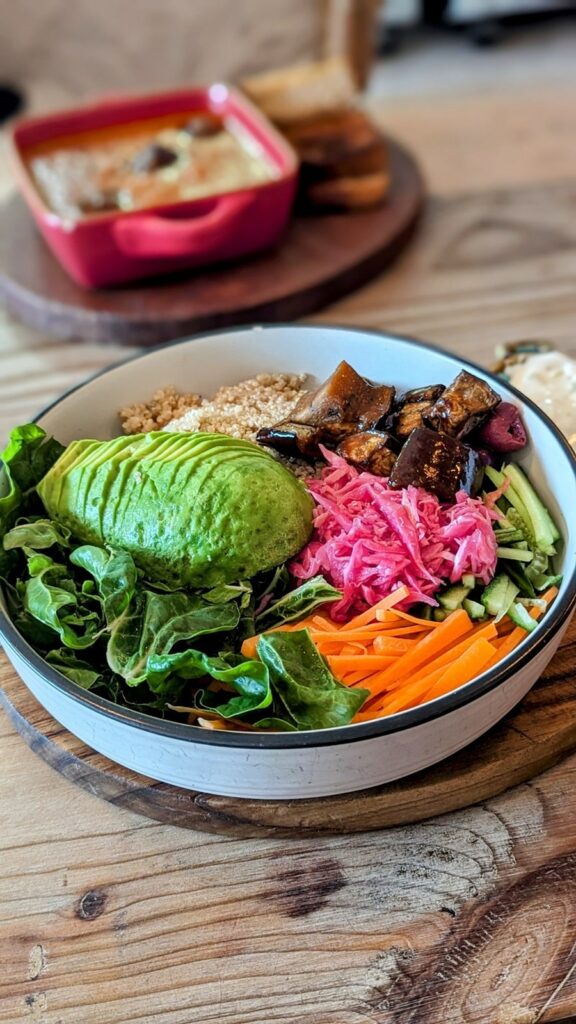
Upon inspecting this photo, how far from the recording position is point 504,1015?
87 centimetres

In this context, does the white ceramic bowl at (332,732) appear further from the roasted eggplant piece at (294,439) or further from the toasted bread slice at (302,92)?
the toasted bread slice at (302,92)

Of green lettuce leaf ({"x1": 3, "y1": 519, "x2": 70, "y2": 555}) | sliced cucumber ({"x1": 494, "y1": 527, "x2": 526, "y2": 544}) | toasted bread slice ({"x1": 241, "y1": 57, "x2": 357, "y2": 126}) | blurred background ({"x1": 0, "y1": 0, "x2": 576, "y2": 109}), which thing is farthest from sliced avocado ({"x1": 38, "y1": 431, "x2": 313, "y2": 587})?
blurred background ({"x1": 0, "y1": 0, "x2": 576, "y2": 109})

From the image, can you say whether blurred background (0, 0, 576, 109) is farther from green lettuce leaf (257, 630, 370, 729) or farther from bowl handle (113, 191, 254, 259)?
green lettuce leaf (257, 630, 370, 729)

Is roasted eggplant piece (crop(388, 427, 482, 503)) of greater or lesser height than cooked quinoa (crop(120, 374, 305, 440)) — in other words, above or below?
above

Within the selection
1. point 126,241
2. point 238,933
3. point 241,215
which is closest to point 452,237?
point 241,215

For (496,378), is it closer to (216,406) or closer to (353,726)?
(216,406)

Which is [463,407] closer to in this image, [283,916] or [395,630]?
[395,630]

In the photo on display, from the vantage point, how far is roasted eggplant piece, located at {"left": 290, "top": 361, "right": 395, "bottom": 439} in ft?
4.12

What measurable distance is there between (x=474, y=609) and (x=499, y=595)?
34 mm

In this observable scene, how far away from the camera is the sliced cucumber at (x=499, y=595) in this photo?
107cm

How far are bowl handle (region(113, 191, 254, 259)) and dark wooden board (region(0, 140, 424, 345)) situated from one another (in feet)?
0.28

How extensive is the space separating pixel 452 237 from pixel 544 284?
27 cm

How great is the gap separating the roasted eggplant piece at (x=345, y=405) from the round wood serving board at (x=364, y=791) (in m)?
0.41

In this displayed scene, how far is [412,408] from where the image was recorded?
1.27 m
